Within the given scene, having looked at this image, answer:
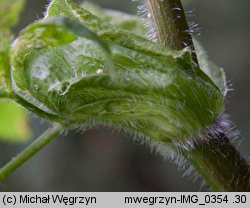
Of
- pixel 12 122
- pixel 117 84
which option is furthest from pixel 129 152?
pixel 117 84

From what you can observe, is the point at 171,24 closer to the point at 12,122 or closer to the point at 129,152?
the point at 12,122

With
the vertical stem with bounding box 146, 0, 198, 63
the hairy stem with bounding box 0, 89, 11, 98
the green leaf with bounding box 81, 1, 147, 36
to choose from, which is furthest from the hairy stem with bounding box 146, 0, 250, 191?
the green leaf with bounding box 81, 1, 147, 36

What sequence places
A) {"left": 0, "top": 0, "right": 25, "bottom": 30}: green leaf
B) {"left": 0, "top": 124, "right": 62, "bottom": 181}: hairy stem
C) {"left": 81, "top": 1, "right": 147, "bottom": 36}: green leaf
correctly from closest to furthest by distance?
{"left": 0, "top": 0, "right": 25, "bottom": 30}: green leaf → {"left": 0, "top": 124, "right": 62, "bottom": 181}: hairy stem → {"left": 81, "top": 1, "right": 147, "bottom": 36}: green leaf

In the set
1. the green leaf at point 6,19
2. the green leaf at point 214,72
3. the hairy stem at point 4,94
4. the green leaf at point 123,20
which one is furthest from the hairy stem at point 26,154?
the green leaf at point 123,20

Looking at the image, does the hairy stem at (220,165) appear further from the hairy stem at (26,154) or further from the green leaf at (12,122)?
the green leaf at (12,122)

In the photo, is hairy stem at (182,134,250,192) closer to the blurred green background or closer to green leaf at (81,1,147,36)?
green leaf at (81,1,147,36)

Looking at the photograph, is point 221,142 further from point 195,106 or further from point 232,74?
point 232,74

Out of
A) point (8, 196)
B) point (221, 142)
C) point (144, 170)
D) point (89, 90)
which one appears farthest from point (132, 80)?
point (144, 170)
